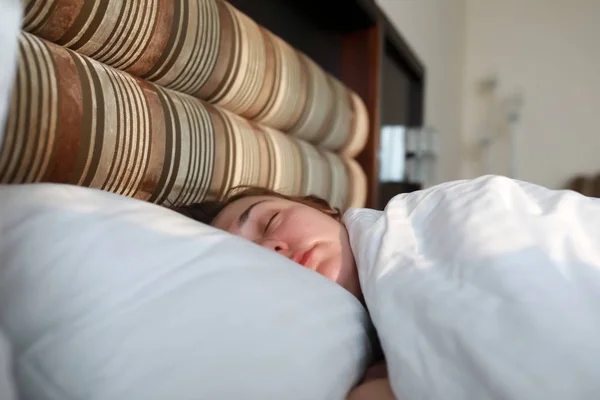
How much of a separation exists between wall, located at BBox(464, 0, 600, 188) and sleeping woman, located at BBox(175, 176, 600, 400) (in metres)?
2.74

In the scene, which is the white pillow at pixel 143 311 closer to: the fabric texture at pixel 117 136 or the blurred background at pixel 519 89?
the fabric texture at pixel 117 136

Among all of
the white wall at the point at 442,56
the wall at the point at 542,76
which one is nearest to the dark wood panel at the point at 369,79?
the white wall at the point at 442,56

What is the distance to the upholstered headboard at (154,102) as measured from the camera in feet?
1.71

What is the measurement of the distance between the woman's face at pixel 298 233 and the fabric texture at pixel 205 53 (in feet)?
0.75

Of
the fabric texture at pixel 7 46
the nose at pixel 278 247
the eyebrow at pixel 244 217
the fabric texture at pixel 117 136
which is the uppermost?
the fabric texture at pixel 7 46

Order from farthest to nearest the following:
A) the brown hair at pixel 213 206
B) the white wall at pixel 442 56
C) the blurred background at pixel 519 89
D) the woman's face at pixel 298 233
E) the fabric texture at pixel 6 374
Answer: the blurred background at pixel 519 89 < the white wall at pixel 442 56 < the brown hair at pixel 213 206 < the woman's face at pixel 298 233 < the fabric texture at pixel 6 374

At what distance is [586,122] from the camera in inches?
117

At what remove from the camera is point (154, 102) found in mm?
683

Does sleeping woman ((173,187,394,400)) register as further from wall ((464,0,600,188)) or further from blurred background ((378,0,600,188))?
wall ((464,0,600,188))

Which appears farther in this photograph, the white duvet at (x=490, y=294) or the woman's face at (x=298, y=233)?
the woman's face at (x=298, y=233)

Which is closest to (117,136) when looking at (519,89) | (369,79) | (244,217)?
(244,217)

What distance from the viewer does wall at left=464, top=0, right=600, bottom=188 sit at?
9.74 ft

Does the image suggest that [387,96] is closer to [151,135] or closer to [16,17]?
[151,135]

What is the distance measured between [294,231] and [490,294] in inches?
11.8
